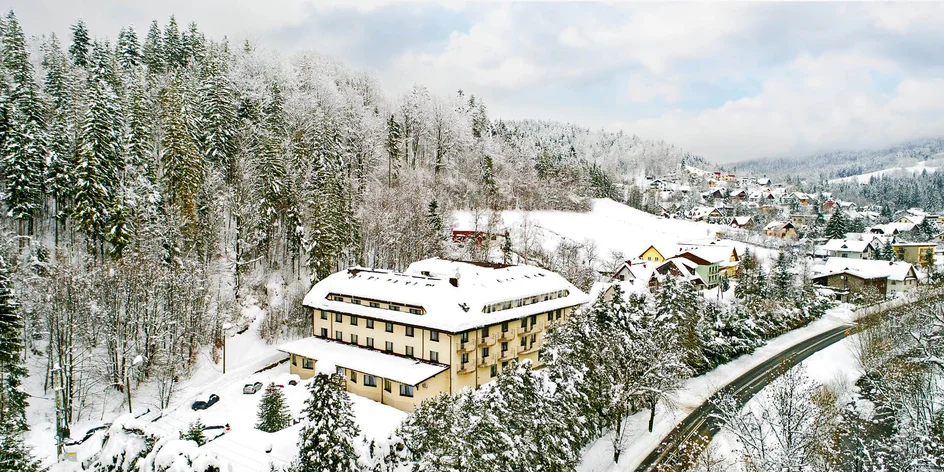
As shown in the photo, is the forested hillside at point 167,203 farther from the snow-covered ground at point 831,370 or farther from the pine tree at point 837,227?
the pine tree at point 837,227

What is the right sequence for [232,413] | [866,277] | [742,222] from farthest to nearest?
1. [742,222]
2. [866,277]
3. [232,413]

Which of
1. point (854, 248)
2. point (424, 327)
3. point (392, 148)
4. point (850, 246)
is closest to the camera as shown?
point (424, 327)

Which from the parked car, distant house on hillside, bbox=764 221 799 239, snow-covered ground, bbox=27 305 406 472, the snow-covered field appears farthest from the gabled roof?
the parked car

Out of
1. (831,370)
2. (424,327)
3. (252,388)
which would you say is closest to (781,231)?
(831,370)

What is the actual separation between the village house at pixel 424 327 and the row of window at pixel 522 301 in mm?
102

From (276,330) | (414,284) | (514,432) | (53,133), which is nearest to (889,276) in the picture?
(414,284)

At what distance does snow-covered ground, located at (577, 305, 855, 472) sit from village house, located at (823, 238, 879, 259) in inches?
1516

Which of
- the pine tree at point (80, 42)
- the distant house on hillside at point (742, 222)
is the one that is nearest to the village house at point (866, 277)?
the distant house on hillside at point (742, 222)

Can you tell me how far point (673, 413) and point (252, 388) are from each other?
101ft

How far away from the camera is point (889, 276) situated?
221 feet

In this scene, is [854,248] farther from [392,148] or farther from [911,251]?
[392,148]

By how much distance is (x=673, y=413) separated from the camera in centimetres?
3353

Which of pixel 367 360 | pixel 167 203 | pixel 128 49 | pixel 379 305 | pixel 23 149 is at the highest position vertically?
pixel 128 49

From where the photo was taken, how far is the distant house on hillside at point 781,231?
108 meters
